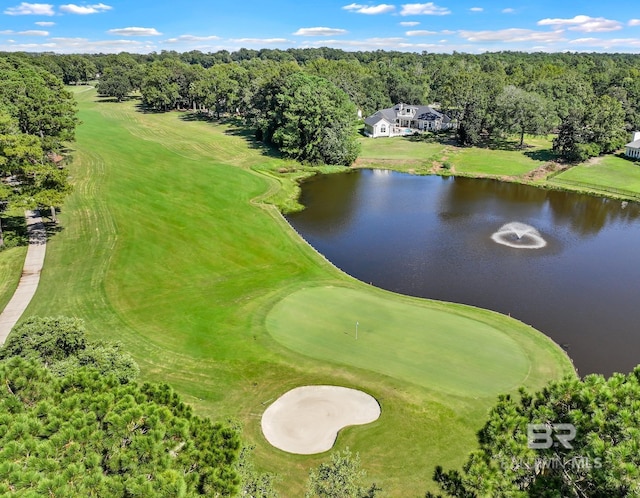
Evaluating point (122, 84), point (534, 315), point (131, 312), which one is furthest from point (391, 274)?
point (122, 84)

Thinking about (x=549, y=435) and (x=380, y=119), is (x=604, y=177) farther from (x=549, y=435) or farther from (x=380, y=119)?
(x=549, y=435)

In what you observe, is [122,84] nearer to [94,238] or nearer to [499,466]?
[94,238]

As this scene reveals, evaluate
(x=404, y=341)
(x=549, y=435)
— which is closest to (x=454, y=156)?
(x=404, y=341)

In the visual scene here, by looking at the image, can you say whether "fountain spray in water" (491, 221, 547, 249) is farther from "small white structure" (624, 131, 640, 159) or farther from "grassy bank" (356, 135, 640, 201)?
"small white structure" (624, 131, 640, 159)

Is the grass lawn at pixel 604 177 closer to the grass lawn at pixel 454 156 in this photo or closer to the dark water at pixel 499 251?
the dark water at pixel 499 251

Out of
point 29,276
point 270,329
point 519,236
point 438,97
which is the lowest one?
point 270,329

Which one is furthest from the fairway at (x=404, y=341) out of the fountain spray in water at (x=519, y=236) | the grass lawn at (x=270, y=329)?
the fountain spray in water at (x=519, y=236)
